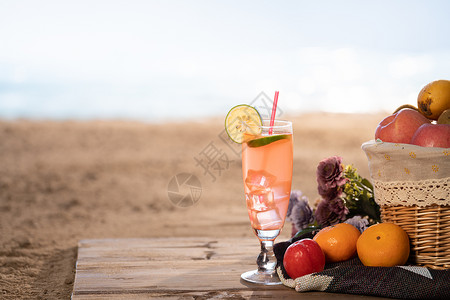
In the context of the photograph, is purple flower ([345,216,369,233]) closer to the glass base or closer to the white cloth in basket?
the white cloth in basket

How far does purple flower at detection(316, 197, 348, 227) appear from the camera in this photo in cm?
257

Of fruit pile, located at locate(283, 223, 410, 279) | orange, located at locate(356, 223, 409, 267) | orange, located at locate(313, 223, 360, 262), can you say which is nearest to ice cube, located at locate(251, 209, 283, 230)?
fruit pile, located at locate(283, 223, 410, 279)

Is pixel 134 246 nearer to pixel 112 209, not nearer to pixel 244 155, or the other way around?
pixel 244 155

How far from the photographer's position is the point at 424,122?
216 centimetres

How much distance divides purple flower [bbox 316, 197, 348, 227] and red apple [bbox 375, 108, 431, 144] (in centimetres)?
51

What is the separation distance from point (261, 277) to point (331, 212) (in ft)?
2.02

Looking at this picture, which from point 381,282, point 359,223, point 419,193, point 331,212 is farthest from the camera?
point 331,212

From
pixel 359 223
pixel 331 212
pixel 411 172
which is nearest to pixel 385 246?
pixel 411 172

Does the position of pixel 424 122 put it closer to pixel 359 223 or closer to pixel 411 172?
pixel 411 172

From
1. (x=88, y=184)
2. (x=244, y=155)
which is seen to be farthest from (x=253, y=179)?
(x=88, y=184)

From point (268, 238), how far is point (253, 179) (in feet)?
0.81

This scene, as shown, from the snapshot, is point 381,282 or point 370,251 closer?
point 381,282

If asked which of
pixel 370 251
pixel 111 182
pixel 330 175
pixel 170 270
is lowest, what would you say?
pixel 111 182

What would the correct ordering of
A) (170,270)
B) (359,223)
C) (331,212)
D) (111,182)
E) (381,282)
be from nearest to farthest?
(381,282) < (170,270) < (359,223) < (331,212) < (111,182)
